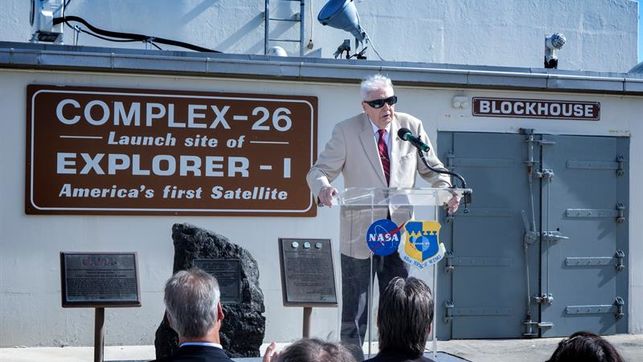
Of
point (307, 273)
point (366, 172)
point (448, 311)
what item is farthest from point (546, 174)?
point (366, 172)

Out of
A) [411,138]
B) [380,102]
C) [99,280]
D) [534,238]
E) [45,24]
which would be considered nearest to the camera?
[411,138]

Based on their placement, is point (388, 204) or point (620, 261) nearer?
point (388, 204)

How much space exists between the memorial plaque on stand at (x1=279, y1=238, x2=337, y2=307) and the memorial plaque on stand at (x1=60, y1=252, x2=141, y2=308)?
1142 millimetres

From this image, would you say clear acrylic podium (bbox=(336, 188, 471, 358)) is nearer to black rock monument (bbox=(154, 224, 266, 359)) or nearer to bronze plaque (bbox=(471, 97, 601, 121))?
black rock monument (bbox=(154, 224, 266, 359))

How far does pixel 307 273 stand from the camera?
25.4 ft

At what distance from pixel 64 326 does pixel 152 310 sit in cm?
82

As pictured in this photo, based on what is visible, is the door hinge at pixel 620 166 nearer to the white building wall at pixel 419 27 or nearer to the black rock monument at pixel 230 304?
the white building wall at pixel 419 27

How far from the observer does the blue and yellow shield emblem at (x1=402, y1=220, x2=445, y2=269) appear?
5895mm

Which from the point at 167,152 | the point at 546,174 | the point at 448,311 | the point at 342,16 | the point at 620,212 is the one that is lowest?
the point at 448,311

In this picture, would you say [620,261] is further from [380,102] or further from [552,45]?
[380,102]

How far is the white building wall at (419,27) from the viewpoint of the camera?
40.4 feet

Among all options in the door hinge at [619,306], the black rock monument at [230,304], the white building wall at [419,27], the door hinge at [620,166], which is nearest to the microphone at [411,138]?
the black rock monument at [230,304]

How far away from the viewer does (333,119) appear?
976 centimetres

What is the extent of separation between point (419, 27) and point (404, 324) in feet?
30.6
